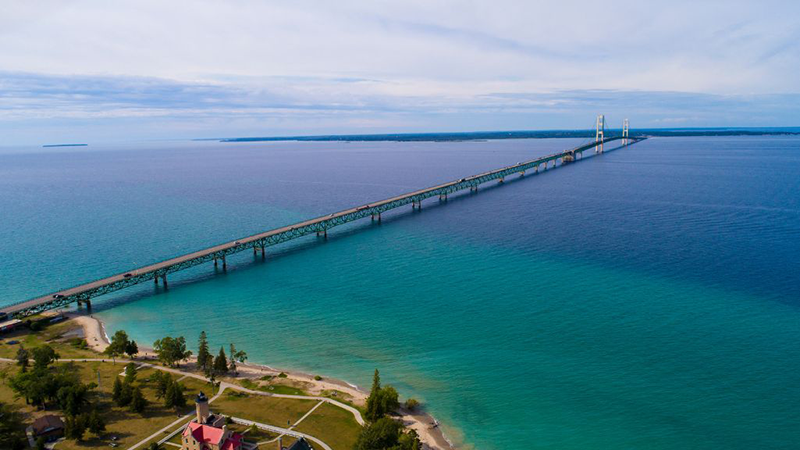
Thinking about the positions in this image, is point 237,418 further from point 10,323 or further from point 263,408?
point 10,323

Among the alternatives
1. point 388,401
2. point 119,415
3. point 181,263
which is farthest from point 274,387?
point 181,263

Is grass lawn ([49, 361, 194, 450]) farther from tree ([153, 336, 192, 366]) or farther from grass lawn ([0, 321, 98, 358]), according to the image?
grass lawn ([0, 321, 98, 358])

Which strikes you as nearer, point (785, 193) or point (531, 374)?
point (531, 374)

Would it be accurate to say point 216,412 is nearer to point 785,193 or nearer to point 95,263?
point 95,263

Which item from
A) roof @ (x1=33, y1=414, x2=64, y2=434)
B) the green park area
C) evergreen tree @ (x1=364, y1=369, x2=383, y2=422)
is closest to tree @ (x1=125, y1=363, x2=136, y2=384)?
the green park area

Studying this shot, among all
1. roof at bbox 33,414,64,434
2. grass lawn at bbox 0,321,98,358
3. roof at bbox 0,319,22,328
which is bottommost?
grass lawn at bbox 0,321,98,358

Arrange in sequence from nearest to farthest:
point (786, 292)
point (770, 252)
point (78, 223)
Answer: point (786, 292) → point (770, 252) → point (78, 223)

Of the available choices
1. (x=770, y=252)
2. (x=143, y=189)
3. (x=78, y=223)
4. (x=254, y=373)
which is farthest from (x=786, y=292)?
(x=143, y=189)
